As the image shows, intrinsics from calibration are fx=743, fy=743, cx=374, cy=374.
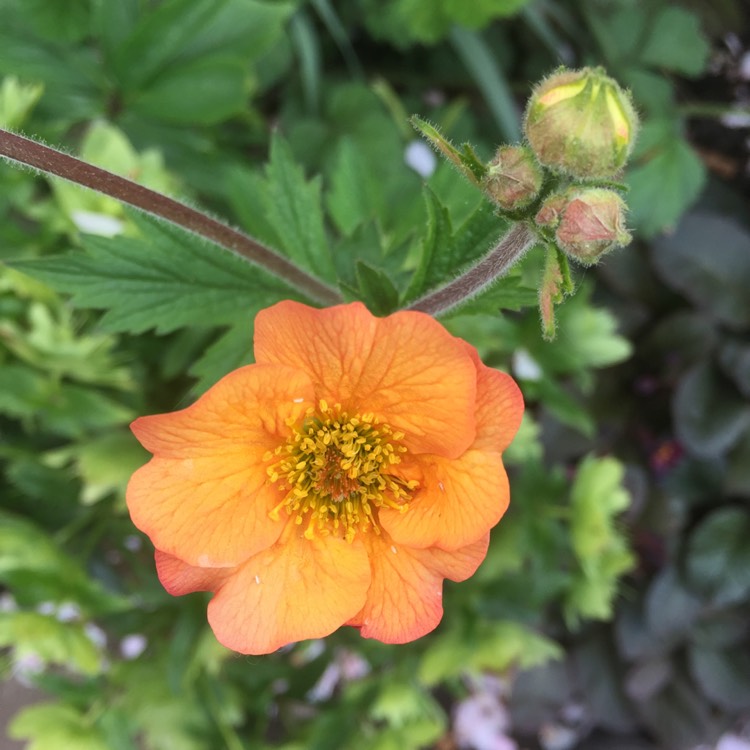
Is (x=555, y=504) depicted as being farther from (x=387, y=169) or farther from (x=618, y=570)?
(x=387, y=169)

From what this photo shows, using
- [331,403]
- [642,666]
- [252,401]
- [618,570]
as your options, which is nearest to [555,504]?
[618,570]

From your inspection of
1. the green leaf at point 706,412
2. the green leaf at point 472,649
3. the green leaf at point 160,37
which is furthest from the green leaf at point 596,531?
the green leaf at point 160,37

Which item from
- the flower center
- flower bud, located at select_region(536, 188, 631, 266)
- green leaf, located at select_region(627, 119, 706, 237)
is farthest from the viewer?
green leaf, located at select_region(627, 119, 706, 237)

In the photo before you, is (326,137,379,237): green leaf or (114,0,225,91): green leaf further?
(114,0,225,91): green leaf

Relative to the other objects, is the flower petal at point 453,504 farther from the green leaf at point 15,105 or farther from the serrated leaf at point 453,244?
the green leaf at point 15,105

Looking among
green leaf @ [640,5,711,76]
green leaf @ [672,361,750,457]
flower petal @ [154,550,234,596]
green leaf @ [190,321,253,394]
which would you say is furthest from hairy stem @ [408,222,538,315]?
green leaf @ [640,5,711,76]

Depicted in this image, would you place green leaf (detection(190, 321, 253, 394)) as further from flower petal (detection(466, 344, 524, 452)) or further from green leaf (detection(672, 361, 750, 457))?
green leaf (detection(672, 361, 750, 457))

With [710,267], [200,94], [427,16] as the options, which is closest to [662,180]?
[710,267]
